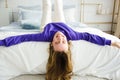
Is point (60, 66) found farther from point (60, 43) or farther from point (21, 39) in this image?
point (21, 39)

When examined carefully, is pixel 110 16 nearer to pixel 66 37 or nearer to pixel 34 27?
pixel 34 27

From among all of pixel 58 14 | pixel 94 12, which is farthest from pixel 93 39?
pixel 94 12

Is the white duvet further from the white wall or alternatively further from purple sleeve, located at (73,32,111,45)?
the white wall

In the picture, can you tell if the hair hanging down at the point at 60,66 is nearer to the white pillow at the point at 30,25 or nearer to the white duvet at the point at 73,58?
the white duvet at the point at 73,58

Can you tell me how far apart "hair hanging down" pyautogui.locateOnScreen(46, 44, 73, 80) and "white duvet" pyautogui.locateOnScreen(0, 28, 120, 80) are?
0.27ft

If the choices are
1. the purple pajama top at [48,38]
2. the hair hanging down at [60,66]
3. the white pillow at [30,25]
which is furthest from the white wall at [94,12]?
the hair hanging down at [60,66]

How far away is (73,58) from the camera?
1654 millimetres

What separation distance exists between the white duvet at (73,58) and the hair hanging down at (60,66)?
0.08 meters

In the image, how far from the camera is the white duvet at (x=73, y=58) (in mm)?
1628

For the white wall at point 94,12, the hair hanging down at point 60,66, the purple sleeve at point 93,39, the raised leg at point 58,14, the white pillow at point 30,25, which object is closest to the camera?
the hair hanging down at point 60,66

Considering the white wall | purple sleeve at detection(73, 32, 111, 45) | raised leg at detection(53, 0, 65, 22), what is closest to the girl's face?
purple sleeve at detection(73, 32, 111, 45)

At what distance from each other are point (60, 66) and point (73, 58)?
0.49ft

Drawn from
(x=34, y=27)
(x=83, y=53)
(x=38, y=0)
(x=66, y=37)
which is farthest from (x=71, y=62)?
(x=38, y=0)

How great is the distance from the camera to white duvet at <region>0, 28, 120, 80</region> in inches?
64.1
